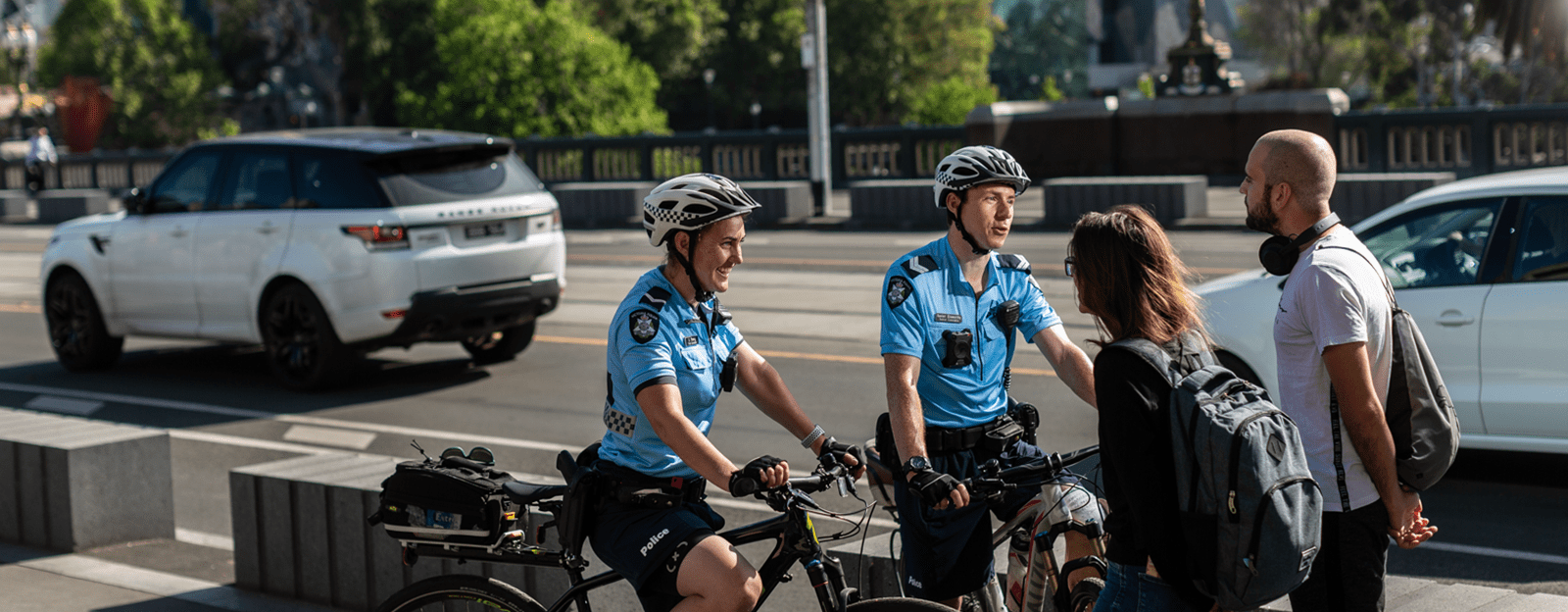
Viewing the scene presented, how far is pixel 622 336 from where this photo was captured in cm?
363

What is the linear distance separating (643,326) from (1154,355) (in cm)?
119

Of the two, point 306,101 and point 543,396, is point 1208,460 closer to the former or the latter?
point 543,396

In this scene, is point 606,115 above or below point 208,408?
above

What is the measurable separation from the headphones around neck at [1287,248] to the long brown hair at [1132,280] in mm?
399

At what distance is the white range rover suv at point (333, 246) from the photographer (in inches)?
417

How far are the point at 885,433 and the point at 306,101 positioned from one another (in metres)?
74.5

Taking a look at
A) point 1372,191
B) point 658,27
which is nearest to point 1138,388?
point 1372,191

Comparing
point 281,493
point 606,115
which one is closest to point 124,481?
point 281,493

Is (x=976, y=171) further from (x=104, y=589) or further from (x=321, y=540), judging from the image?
(x=104, y=589)

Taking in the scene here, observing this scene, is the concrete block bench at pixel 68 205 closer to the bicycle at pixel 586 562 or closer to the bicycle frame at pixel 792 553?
the bicycle at pixel 586 562

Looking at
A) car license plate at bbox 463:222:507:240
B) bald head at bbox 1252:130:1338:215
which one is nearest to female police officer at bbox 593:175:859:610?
bald head at bbox 1252:130:1338:215

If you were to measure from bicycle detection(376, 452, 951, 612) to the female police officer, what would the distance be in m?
0.08

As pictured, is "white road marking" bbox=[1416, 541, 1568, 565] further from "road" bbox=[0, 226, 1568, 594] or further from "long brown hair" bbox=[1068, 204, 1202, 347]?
"long brown hair" bbox=[1068, 204, 1202, 347]

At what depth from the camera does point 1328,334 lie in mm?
3297
